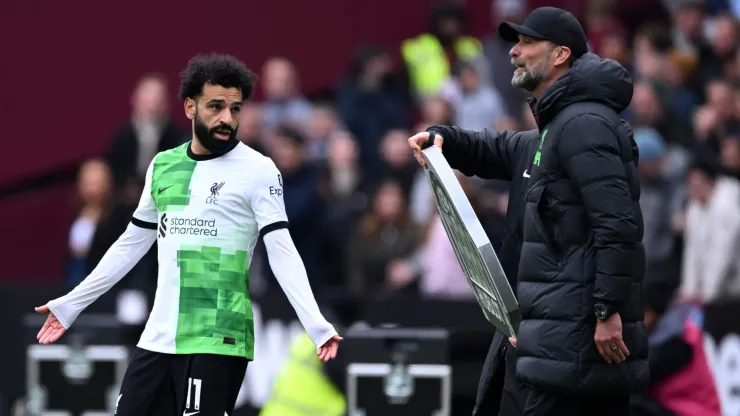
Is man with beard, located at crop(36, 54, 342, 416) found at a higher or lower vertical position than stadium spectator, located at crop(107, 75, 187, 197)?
lower

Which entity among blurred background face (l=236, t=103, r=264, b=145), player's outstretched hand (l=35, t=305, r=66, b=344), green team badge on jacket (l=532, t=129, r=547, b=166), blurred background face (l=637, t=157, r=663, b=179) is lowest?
player's outstretched hand (l=35, t=305, r=66, b=344)

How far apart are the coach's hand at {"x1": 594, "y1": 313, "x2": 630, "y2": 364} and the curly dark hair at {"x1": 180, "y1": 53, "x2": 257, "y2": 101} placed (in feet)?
7.03

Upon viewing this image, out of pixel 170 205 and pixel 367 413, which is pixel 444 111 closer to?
pixel 367 413

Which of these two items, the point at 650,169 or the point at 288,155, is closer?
the point at 650,169

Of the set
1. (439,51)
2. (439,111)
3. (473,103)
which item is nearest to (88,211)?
(439,111)

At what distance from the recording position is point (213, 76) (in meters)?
7.98

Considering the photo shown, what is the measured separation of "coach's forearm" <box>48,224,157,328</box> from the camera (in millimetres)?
8211

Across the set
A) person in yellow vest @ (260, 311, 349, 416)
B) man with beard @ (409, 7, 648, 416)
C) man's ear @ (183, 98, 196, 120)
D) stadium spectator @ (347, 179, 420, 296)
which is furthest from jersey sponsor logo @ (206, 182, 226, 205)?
stadium spectator @ (347, 179, 420, 296)

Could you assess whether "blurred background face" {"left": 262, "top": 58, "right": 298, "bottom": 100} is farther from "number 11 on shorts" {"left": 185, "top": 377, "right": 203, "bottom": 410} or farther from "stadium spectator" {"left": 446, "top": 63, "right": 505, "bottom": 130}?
"number 11 on shorts" {"left": 185, "top": 377, "right": 203, "bottom": 410}

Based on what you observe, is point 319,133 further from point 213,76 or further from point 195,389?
point 195,389

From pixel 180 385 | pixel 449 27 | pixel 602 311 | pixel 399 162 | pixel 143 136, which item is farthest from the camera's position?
pixel 449 27

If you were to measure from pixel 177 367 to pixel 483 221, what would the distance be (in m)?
6.13

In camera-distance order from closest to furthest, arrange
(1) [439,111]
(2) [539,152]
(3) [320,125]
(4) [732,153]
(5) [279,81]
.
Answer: (2) [539,152] < (4) [732,153] < (1) [439,111] < (5) [279,81] < (3) [320,125]

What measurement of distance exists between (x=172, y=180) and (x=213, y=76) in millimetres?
543
